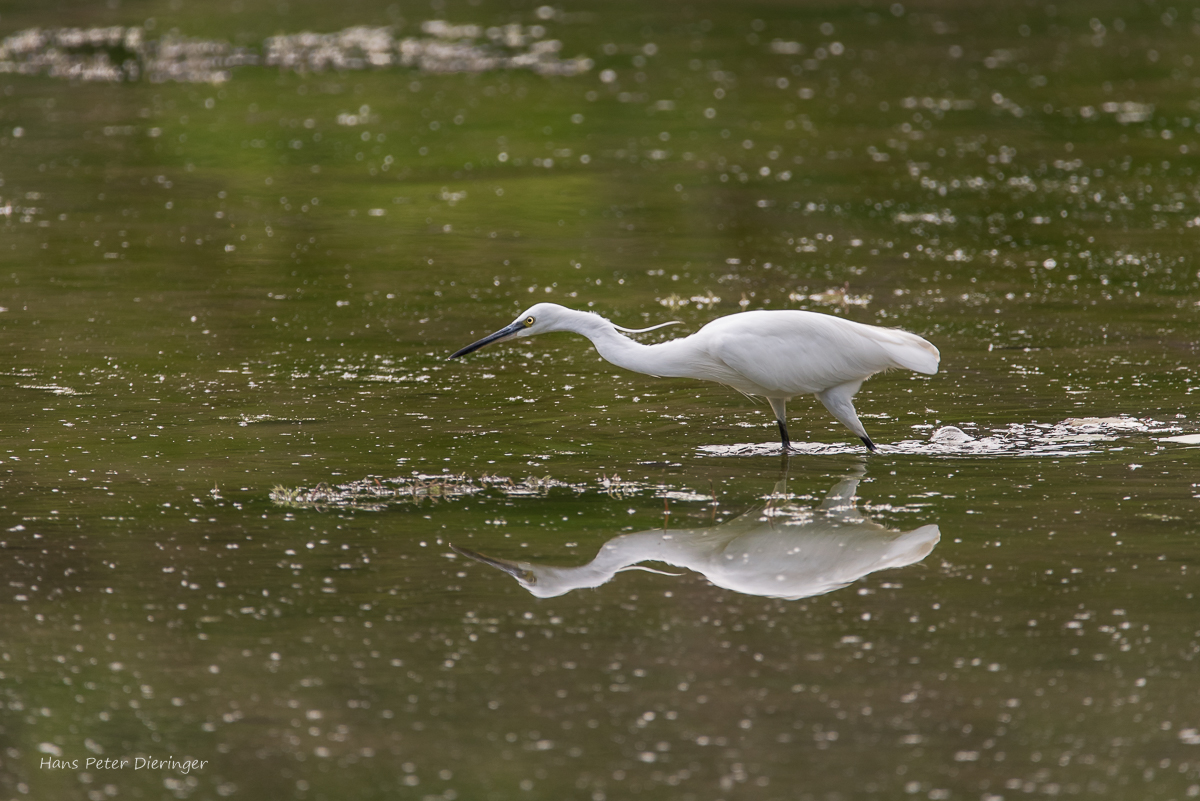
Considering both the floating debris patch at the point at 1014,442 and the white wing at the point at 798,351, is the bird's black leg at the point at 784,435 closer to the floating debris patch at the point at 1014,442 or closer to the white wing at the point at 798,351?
the floating debris patch at the point at 1014,442

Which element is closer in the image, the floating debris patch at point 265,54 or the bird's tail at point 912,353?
the bird's tail at point 912,353

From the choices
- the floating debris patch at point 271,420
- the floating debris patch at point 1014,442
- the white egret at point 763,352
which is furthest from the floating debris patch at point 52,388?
the floating debris patch at point 1014,442

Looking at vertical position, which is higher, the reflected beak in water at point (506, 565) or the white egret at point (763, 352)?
the white egret at point (763, 352)

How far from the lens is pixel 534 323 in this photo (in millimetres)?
7617

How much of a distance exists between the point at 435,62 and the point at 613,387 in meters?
16.1

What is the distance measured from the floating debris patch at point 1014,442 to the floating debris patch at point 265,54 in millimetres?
15871

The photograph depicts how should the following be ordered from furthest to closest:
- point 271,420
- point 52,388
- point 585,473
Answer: point 52,388
point 271,420
point 585,473

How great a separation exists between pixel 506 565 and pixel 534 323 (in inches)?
64.6

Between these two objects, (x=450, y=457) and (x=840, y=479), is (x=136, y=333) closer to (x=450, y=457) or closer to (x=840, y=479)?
(x=450, y=457)

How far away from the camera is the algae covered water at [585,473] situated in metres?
4.94

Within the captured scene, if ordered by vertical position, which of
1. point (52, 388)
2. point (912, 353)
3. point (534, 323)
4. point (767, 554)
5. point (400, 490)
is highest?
point (534, 323)

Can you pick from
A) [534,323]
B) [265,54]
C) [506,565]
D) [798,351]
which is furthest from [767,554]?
[265,54]

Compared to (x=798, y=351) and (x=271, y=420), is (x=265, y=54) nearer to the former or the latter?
(x=271, y=420)

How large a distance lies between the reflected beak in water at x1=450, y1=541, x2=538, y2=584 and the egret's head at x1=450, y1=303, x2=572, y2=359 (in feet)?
4.37
